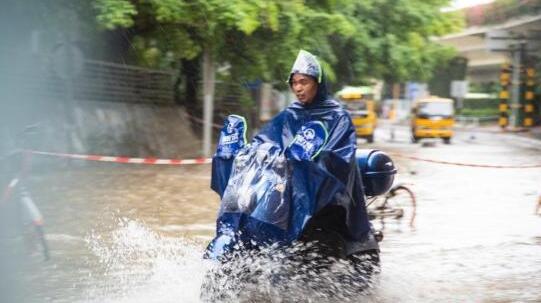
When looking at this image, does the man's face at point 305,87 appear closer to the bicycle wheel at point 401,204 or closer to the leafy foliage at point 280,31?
the bicycle wheel at point 401,204

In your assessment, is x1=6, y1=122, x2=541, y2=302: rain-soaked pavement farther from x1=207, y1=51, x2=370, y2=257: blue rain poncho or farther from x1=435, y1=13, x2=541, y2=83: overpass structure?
x1=435, y1=13, x2=541, y2=83: overpass structure

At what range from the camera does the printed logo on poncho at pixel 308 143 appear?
469 centimetres

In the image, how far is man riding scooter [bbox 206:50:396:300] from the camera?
4.71m

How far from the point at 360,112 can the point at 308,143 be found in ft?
91.8

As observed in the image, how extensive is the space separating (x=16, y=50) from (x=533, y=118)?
2723cm

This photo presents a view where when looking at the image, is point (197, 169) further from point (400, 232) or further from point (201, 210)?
point (400, 232)

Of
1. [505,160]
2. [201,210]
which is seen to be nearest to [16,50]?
[201,210]

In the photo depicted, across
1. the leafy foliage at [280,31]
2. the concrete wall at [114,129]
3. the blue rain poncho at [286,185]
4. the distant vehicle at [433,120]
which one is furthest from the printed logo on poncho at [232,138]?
the distant vehicle at [433,120]

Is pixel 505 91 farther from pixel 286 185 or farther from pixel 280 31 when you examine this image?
pixel 286 185

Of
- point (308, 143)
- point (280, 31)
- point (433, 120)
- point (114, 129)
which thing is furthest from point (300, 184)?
point (433, 120)

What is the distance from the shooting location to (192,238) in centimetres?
875

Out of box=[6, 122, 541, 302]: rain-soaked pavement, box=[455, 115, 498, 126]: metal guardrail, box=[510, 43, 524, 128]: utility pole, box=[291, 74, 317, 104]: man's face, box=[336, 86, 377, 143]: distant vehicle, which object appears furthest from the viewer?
box=[455, 115, 498, 126]: metal guardrail

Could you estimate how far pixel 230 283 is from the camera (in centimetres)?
471

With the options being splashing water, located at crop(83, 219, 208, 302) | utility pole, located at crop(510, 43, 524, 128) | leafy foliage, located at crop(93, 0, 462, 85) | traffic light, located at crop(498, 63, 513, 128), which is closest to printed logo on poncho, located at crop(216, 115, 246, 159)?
splashing water, located at crop(83, 219, 208, 302)
